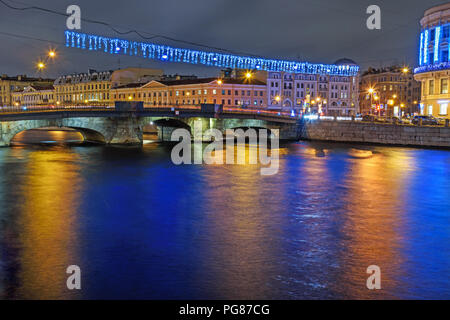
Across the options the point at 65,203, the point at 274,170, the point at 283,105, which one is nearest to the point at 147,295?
the point at 65,203

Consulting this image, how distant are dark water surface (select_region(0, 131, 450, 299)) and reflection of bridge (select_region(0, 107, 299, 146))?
56.2 ft

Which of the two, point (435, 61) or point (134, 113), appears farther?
point (435, 61)

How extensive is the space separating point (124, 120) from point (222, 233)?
1673 inches

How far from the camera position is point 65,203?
21844mm

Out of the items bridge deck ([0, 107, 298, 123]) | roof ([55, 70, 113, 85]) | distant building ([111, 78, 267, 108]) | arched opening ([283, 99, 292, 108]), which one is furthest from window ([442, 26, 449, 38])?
roof ([55, 70, 113, 85])

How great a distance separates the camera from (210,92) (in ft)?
348

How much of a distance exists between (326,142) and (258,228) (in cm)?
4725

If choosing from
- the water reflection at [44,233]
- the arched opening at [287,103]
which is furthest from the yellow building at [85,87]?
the water reflection at [44,233]

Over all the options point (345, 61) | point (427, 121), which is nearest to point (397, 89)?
point (345, 61)

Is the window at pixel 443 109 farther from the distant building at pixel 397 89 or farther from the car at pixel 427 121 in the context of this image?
the distant building at pixel 397 89

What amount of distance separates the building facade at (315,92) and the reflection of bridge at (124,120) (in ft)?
149

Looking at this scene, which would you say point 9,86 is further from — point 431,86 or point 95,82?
point 431,86

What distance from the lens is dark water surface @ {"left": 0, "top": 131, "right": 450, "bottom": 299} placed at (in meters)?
11.7
